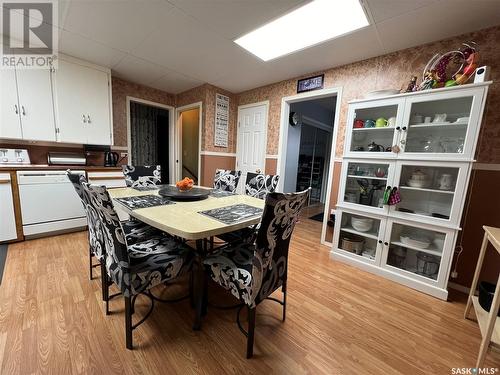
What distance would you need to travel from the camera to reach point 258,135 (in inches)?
142

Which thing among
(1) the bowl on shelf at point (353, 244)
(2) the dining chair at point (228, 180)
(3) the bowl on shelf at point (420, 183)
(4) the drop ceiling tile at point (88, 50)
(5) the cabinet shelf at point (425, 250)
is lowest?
(1) the bowl on shelf at point (353, 244)

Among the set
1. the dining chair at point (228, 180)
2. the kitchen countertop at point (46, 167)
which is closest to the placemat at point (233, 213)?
the dining chair at point (228, 180)

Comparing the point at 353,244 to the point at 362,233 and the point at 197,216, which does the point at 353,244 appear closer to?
the point at 362,233

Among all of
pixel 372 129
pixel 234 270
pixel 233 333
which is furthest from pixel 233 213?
pixel 372 129

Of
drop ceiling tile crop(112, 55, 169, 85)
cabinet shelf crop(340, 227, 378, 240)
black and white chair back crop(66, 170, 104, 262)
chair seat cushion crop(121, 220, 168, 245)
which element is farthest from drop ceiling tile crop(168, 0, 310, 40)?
cabinet shelf crop(340, 227, 378, 240)

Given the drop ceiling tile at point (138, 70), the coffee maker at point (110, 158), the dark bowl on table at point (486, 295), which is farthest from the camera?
the coffee maker at point (110, 158)

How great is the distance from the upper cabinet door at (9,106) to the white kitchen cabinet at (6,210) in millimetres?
513

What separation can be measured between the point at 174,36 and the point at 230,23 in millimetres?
661

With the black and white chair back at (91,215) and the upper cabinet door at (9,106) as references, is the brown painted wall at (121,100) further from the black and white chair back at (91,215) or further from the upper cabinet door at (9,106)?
the black and white chair back at (91,215)

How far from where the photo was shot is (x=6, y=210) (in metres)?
2.31

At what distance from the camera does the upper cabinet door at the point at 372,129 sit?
6.84ft

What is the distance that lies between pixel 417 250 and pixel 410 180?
2.26 feet

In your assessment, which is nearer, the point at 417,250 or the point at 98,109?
the point at 417,250

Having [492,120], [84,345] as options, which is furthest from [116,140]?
[492,120]
